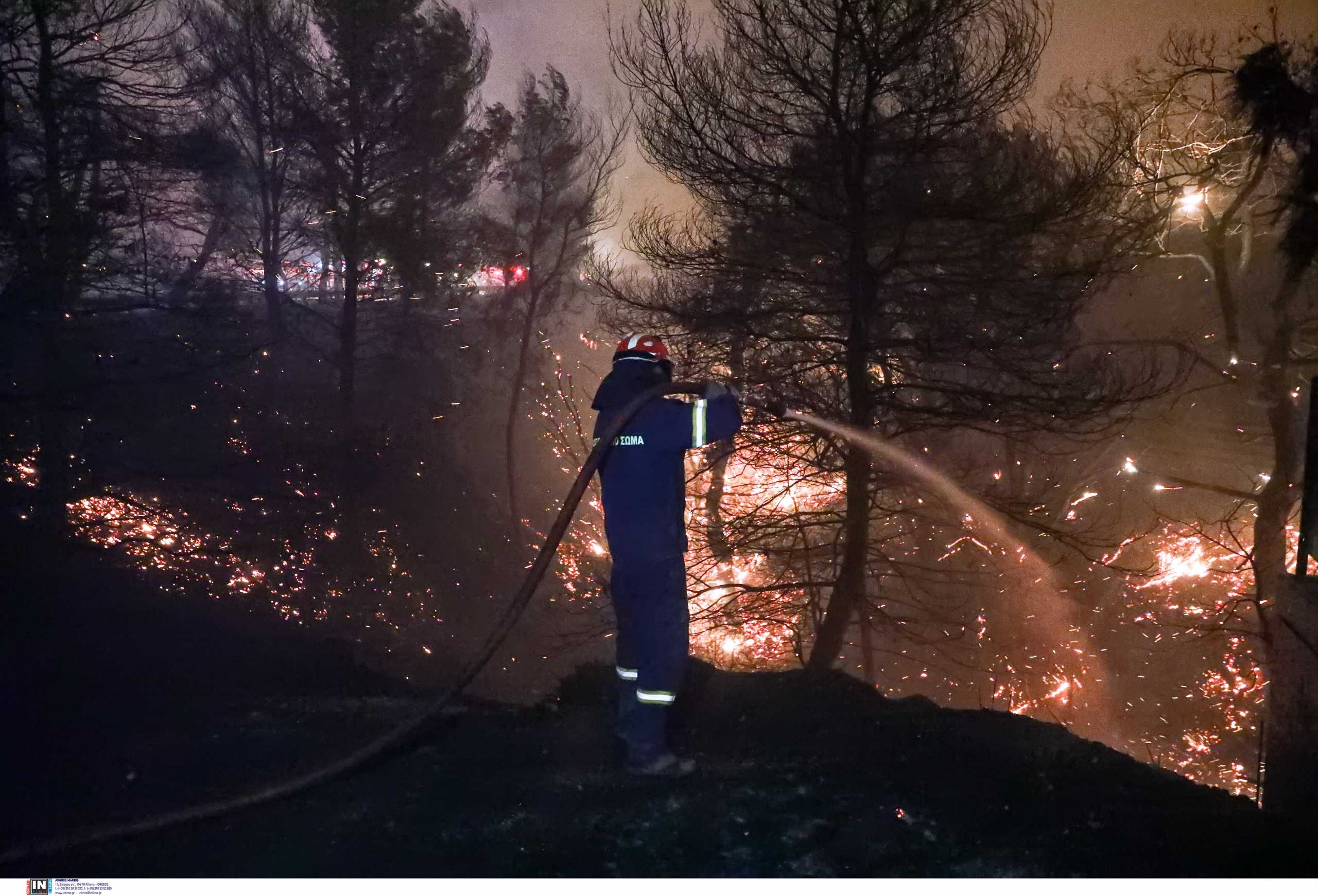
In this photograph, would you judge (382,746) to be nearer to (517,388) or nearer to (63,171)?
(63,171)

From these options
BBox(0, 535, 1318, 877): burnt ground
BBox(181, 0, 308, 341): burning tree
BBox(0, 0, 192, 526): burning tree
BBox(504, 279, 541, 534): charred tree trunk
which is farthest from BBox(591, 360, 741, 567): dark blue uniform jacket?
BBox(504, 279, 541, 534): charred tree trunk

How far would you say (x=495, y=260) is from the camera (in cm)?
1905

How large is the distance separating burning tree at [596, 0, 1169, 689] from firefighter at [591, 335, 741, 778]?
3670 mm

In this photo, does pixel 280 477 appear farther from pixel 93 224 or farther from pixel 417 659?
pixel 93 224

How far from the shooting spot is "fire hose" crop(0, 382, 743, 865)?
3.91m

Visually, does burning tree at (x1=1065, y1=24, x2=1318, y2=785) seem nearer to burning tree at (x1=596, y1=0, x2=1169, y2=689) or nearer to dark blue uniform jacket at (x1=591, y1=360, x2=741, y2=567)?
burning tree at (x1=596, y1=0, x2=1169, y2=689)

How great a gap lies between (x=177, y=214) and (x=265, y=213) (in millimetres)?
6888

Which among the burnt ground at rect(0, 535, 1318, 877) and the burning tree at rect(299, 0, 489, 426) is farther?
the burning tree at rect(299, 0, 489, 426)

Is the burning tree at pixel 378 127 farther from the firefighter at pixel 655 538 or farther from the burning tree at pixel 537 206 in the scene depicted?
the firefighter at pixel 655 538

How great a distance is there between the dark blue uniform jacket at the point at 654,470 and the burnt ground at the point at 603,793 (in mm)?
1207

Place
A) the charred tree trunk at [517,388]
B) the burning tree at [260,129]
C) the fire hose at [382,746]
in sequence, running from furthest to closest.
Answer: the charred tree trunk at [517,388], the burning tree at [260,129], the fire hose at [382,746]

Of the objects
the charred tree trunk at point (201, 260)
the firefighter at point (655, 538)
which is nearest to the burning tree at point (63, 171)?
the charred tree trunk at point (201, 260)

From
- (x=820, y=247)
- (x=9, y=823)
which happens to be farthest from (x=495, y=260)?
(x=9, y=823)

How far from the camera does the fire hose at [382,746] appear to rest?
3914 millimetres
